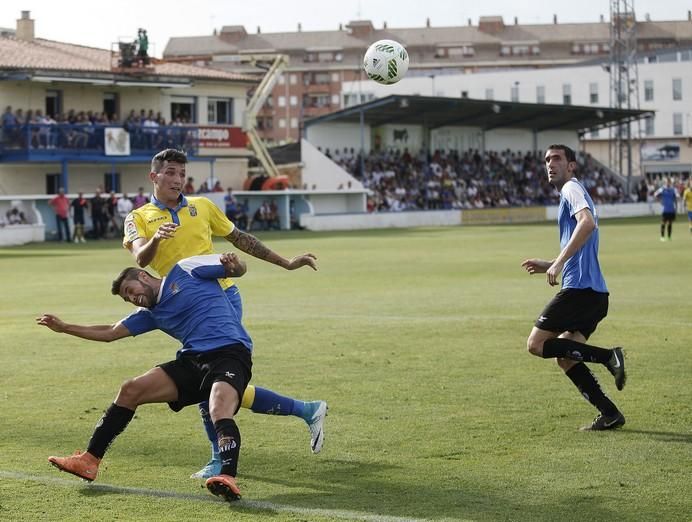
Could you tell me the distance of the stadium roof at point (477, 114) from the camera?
214 feet

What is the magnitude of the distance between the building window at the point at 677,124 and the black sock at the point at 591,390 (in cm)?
11573

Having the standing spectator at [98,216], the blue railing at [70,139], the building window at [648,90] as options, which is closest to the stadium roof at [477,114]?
the blue railing at [70,139]

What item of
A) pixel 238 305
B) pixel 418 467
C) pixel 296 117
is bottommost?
pixel 418 467

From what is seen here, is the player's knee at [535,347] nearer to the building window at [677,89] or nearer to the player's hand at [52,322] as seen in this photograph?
the player's hand at [52,322]

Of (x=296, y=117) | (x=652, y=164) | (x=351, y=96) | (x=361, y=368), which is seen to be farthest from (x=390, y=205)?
(x=296, y=117)

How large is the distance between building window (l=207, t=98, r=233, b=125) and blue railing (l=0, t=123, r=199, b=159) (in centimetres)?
1050

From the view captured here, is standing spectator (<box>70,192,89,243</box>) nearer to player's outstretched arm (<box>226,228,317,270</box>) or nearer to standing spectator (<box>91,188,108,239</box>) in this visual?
standing spectator (<box>91,188,108,239</box>)

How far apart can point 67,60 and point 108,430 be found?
54715 millimetres

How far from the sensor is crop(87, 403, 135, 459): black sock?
7496mm

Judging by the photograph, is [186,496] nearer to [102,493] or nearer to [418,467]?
[102,493]

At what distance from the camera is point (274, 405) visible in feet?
26.3

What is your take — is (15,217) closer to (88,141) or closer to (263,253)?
(88,141)

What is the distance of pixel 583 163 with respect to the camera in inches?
3255

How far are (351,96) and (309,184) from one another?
237 ft
